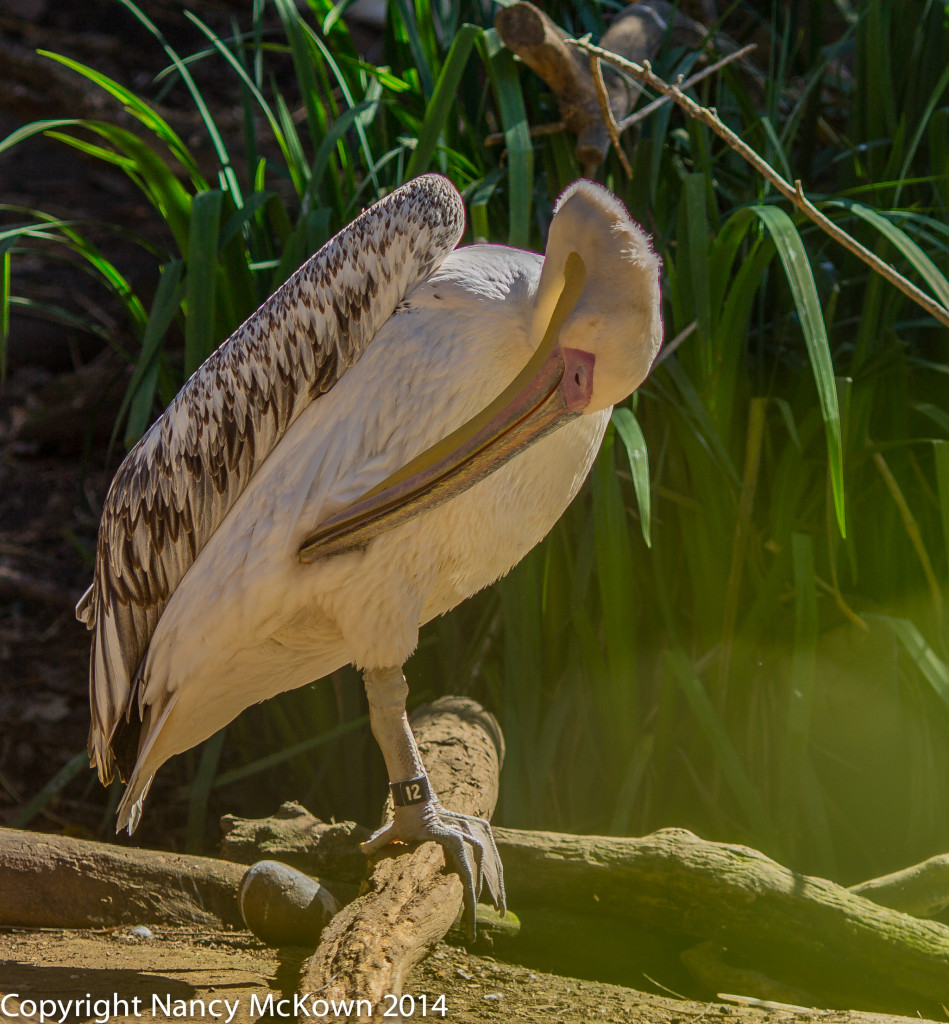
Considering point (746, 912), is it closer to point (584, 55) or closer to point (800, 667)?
point (800, 667)

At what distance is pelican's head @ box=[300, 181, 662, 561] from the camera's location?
1.70 m

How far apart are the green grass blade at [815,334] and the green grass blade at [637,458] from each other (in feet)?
1.28

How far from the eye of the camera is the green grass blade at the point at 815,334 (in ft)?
6.77

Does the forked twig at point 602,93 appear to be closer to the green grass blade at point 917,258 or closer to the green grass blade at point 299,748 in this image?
the green grass blade at point 917,258

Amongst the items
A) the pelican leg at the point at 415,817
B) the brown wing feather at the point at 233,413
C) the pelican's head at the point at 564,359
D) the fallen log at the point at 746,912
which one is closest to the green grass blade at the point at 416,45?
the brown wing feather at the point at 233,413

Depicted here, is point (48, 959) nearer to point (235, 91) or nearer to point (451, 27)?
point (451, 27)

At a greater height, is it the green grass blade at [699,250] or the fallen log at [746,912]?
the green grass blade at [699,250]

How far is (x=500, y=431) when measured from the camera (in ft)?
5.86

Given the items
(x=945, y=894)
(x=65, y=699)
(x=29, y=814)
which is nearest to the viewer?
(x=945, y=894)

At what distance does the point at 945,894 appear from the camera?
6.93 ft

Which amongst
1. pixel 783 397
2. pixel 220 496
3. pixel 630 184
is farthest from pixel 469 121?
pixel 220 496

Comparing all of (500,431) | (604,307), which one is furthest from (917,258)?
(500,431)

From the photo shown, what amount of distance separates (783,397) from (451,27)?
156 cm

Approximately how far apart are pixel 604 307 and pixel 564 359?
0.37 feet
